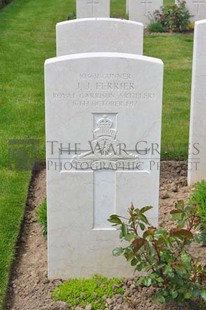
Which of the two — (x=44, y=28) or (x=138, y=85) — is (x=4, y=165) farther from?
(x=44, y=28)

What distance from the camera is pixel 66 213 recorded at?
3920 millimetres

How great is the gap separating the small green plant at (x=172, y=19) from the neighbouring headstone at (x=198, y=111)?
804cm

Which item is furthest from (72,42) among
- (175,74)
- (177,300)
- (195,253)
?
(175,74)

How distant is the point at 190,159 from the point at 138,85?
76.0 inches

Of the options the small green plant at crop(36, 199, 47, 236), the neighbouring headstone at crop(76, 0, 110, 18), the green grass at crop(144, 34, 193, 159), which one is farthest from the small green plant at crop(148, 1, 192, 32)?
the small green plant at crop(36, 199, 47, 236)

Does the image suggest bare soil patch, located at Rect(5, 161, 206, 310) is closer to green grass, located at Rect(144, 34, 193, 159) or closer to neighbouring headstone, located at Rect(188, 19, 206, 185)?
neighbouring headstone, located at Rect(188, 19, 206, 185)

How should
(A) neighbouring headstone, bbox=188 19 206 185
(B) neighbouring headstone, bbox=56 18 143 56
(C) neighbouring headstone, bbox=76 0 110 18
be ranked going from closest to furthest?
(A) neighbouring headstone, bbox=188 19 206 185 < (B) neighbouring headstone, bbox=56 18 143 56 < (C) neighbouring headstone, bbox=76 0 110 18

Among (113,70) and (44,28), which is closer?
(113,70)

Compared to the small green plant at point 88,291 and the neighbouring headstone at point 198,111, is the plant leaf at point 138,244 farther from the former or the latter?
the neighbouring headstone at point 198,111

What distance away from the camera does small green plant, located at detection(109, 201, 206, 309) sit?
3.44 m

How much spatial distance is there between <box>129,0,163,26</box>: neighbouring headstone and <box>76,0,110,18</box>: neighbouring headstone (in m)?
0.73

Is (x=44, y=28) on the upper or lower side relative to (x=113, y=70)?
lower

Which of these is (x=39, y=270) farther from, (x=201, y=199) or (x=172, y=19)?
(x=172, y=19)

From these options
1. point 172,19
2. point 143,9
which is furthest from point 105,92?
point 143,9
